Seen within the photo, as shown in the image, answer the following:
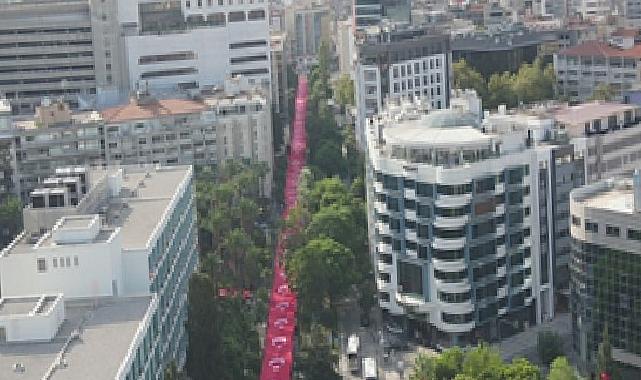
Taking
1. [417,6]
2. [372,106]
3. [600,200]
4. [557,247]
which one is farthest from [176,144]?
[417,6]

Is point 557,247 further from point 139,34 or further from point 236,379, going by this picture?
point 139,34

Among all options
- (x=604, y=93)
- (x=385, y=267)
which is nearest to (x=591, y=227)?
(x=385, y=267)

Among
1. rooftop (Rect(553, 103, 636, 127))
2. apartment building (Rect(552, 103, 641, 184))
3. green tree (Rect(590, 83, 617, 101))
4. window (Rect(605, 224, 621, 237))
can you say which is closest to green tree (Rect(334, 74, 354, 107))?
green tree (Rect(590, 83, 617, 101))

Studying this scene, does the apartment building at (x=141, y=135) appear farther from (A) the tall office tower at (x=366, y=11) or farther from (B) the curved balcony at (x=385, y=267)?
(A) the tall office tower at (x=366, y=11)

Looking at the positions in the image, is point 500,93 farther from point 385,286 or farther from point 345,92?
point 385,286

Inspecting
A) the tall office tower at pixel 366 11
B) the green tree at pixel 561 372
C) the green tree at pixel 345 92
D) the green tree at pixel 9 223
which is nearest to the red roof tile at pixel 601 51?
the green tree at pixel 345 92

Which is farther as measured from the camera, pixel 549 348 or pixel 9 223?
pixel 9 223

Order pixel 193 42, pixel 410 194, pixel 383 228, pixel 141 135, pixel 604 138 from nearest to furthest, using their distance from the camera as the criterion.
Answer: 1. pixel 410 194
2. pixel 383 228
3. pixel 604 138
4. pixel 141 135
5. pixel 193 42

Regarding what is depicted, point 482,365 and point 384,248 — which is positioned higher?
point 384,248
